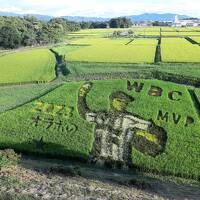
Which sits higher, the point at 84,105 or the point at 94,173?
the point at 84,105

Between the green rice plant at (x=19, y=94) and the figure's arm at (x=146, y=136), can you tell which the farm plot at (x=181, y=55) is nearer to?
the green rice plant at (x=19, y=94)

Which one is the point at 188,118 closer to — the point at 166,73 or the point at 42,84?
the point at 166,73

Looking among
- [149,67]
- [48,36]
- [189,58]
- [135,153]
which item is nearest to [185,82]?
[149,67]

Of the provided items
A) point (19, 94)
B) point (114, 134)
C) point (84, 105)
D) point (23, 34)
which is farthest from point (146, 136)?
point (23, 34)

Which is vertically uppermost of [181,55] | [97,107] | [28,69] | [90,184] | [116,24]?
[90,184]

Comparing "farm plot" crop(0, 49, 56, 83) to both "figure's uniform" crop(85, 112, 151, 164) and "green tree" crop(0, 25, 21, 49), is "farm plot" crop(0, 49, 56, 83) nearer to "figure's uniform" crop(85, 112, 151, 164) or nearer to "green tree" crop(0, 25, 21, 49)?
"figure's uniform" crop(85, 112, 151, 164)

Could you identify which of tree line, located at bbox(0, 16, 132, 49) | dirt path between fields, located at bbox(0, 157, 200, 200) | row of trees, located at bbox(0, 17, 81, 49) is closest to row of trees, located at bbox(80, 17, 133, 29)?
tree line, located at bbox(0, 16, 132, 49)

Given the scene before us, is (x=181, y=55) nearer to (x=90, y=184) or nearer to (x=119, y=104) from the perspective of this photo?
(x=119, y=104)
